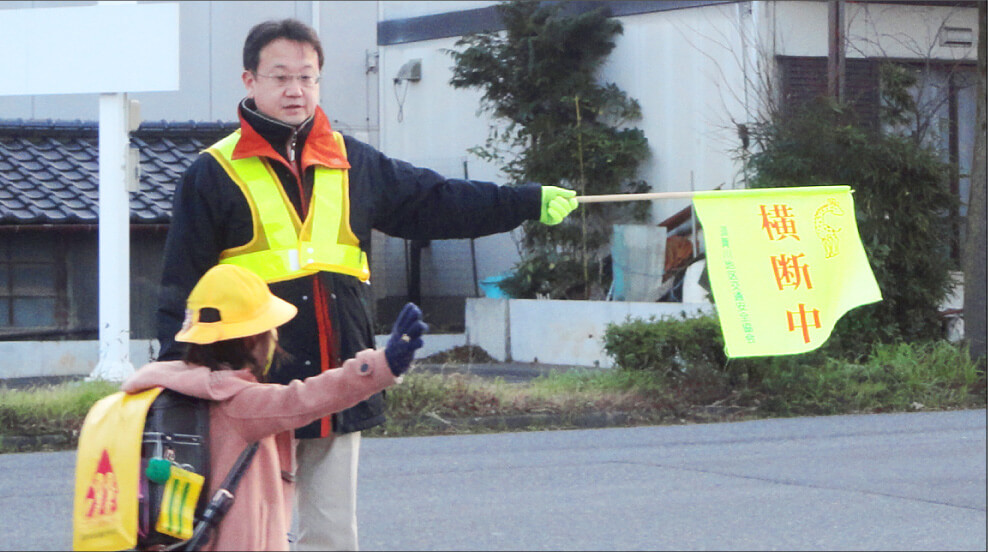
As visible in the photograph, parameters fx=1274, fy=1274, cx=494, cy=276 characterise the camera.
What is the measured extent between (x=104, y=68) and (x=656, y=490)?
6319 mm

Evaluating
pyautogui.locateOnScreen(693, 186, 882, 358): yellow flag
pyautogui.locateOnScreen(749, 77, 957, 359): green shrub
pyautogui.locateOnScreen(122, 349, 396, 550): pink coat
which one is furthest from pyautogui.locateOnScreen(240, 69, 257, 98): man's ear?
pyautogui.locateOnScreen(749, 77, 957, 359): green shrub

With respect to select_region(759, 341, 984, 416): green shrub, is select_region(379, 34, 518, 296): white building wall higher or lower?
higher

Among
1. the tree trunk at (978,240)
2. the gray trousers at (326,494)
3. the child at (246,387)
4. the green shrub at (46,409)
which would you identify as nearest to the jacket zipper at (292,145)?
the child at (246,387)

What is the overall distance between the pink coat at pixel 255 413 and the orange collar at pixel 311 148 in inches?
26.0

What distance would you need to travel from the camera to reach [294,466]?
11.5 feet

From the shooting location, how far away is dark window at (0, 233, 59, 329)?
14258 mm

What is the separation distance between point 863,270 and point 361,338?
1.77 m

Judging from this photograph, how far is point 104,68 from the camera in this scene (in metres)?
10.9

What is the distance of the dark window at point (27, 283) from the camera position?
14258 millimetres

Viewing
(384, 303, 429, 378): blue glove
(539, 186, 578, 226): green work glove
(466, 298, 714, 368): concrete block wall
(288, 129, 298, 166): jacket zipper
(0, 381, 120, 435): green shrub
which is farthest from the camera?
(466, 298, 714, 368): concrete block wall

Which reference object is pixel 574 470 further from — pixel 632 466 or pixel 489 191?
pixel 489 191

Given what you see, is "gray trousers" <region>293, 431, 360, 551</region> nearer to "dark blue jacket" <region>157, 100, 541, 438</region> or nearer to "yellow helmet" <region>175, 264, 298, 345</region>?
"dark blue jacket" <region>157, 100, 541, 438</region>

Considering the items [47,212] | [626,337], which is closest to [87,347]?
[47,212]

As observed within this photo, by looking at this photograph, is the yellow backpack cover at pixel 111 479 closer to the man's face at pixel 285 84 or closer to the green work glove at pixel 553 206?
the man's face at pixel 285 84
